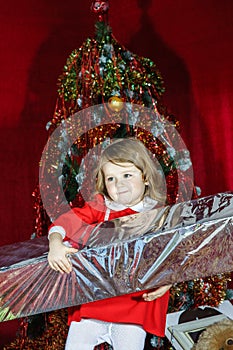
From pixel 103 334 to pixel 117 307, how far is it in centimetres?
9

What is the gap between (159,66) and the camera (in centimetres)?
270

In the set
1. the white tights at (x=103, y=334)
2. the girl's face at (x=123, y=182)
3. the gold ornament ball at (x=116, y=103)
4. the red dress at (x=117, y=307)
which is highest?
the gold ornament ball at (x=116, y=103)

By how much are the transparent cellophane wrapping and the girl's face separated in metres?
0.18

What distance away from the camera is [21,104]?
2.58 metres

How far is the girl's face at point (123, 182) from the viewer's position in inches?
54.9

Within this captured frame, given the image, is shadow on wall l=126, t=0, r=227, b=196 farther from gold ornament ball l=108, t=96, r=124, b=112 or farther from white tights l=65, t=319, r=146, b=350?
white tights l=65, t=319, r=146, b=350

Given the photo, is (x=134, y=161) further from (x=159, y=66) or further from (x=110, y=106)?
(x=159, y=66)

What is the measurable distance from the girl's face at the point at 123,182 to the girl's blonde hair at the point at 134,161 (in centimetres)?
2

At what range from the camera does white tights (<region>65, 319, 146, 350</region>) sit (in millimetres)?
1361

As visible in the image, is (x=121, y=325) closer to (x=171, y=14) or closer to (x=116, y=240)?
(x=116, y=240)

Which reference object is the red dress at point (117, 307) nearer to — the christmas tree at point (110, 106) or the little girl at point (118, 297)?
the little girl at point (118, 297)

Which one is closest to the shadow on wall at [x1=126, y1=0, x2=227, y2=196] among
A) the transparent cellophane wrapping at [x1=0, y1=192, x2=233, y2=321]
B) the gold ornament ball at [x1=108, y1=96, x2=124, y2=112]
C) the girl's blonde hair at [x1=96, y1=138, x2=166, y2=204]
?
the gold ornament ball at [x1=108, y1=96, x2=124, y2=112]

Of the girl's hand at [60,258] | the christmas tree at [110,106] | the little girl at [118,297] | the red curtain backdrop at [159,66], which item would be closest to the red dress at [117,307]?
the little girl at [118,297]

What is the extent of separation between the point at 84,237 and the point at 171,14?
174cm
